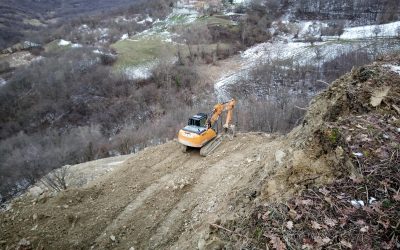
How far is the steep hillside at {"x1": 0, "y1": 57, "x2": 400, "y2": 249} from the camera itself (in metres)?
5.89

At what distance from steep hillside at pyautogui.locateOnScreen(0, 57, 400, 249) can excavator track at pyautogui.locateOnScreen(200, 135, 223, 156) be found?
24 centimetres

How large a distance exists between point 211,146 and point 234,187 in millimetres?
3992

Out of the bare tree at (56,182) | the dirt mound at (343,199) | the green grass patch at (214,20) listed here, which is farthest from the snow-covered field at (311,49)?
the dirt mound at (343,199)

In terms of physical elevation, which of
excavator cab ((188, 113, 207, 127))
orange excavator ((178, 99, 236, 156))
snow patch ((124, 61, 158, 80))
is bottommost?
snow patch ((124, 61, 158, 80))

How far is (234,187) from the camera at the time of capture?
9.30 meters

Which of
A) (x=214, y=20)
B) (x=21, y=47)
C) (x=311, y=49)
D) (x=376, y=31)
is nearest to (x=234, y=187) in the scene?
(x=311, y=49)

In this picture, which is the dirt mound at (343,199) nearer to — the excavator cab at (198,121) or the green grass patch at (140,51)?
the excavator cab at (198,121)

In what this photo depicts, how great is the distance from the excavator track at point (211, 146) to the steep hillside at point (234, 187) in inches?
9.4

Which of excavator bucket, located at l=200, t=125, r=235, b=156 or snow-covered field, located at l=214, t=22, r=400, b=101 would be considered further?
snow-covered field, located at l=214, t=22, r=400, b=101

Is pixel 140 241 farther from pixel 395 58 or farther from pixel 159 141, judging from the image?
pixel 159 141

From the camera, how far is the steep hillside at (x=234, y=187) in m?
5.89

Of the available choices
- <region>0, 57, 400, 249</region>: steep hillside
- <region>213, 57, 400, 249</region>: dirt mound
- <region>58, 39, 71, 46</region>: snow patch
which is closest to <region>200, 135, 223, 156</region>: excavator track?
<region>0, 57, 400, 249</region>: steep hillside

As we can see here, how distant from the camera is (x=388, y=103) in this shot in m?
7.88

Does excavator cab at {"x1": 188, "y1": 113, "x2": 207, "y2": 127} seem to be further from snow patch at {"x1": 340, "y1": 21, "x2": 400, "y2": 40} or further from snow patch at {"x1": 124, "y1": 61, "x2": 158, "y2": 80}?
snow patch at {"x1": 340, "y1": 21, "x2": 400, "y2": 40}
